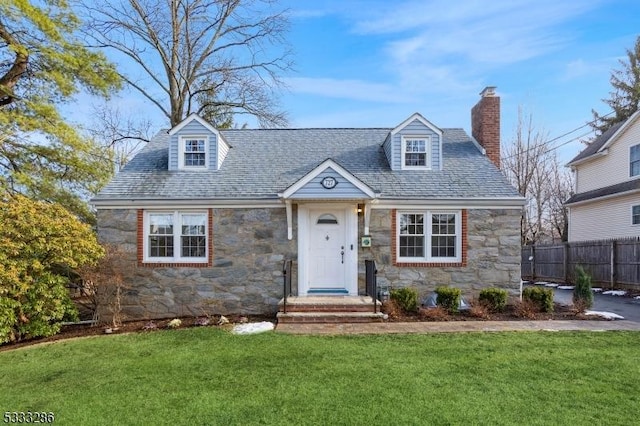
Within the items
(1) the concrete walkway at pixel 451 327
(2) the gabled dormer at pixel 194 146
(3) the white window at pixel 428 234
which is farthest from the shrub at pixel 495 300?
(2) the gabled dormer at pixel 194 146

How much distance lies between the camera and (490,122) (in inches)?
503

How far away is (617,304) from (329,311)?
896cm

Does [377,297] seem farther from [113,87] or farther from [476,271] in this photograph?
[113,87]

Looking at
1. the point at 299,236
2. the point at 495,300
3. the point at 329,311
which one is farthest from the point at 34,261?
the point at 495,300

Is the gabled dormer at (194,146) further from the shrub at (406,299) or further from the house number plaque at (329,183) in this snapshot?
the shrub at (406,299)

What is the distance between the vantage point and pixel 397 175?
1152 centimetres

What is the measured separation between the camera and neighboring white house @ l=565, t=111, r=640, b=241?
58.0ft

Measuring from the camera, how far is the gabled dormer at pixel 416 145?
1164cm

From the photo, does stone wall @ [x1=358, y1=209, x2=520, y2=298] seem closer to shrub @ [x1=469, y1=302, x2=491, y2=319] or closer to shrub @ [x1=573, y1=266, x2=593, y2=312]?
shrub @ [x1=469, y1=302, x2=491, y2=319]

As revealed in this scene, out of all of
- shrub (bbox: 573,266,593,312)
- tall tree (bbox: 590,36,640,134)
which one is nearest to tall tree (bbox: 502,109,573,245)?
tall tree (bbox: 590,36,640,134)

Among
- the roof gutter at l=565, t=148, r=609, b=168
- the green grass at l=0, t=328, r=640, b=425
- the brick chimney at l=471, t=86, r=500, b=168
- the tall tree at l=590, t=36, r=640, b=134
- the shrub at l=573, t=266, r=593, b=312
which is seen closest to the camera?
the green grass at l=0, t=328, r=640, b=425

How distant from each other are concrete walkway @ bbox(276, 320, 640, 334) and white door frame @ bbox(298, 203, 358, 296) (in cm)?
175

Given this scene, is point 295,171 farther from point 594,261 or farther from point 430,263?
point 594,261

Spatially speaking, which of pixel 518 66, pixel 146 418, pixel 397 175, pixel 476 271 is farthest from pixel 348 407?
pixel 518 66
